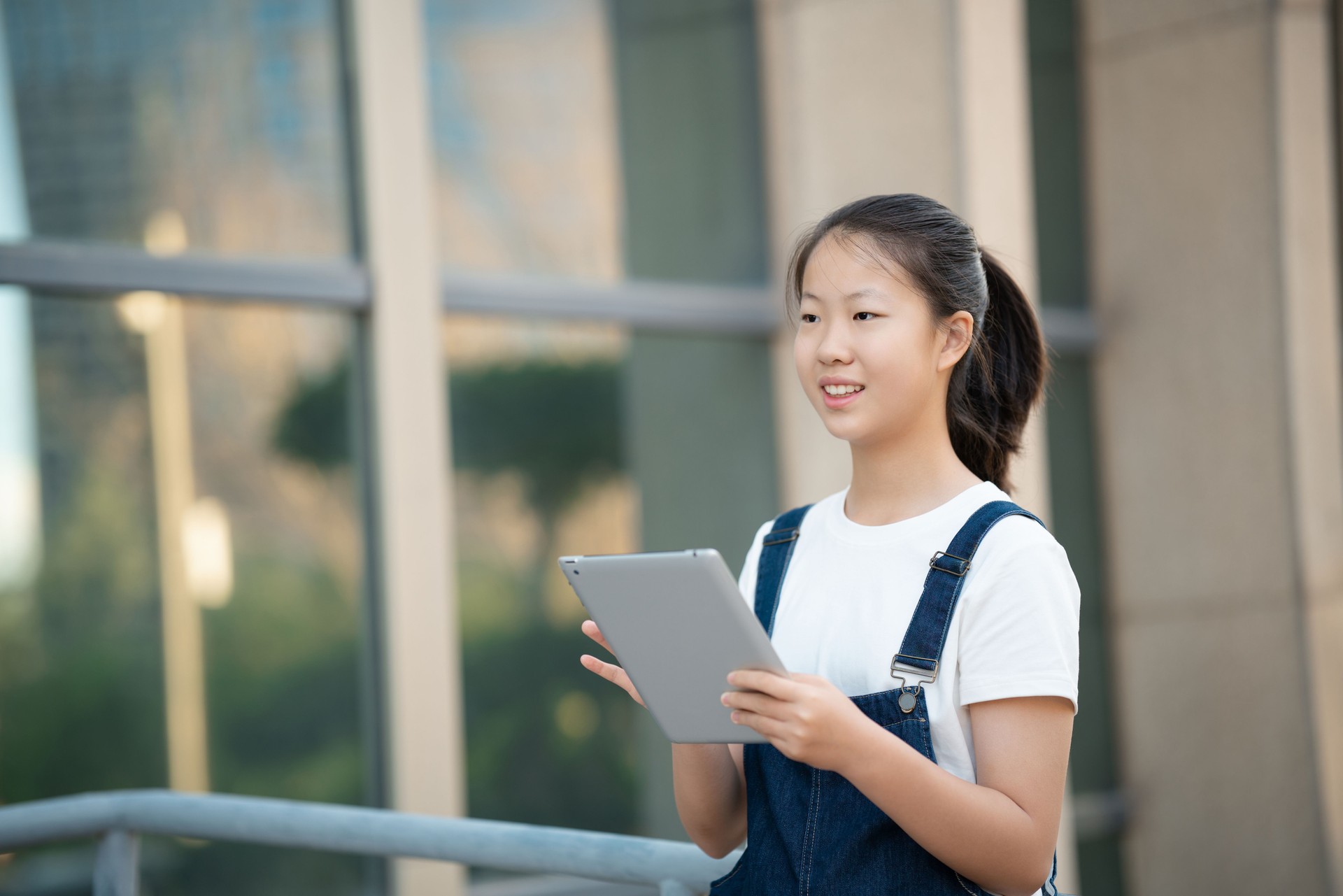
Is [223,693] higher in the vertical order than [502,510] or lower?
lower

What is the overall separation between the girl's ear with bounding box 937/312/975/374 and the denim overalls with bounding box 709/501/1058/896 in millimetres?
198

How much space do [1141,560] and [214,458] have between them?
4.07 m

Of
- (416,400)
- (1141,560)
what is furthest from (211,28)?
(1141,560)

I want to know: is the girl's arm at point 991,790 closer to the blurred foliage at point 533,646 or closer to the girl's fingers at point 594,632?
the girl's fingers at point 594,632

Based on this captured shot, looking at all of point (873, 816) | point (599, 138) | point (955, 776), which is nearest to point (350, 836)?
point (873, 816)

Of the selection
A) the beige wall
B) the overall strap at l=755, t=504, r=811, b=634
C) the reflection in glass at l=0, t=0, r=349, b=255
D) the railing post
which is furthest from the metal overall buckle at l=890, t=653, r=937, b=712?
the beige wall

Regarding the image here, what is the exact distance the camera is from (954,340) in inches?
58.7

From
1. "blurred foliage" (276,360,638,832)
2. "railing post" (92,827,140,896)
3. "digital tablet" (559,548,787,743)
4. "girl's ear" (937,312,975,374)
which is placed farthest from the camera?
"blurred foliage" (276,360,638,832)

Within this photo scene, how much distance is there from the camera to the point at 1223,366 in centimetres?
546

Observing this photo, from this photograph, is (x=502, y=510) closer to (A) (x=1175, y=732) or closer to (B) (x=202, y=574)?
(B) (x=202, y=574)

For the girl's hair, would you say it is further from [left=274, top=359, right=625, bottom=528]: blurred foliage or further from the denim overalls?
[left=274, top=359, right=625, bottom=528]: blurred foliage

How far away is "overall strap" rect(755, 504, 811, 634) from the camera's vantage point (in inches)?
61.6

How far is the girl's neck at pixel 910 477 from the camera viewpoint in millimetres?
1475

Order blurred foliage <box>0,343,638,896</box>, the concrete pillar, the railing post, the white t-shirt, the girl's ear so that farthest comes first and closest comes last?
the concrete pillar < blurred foliage <box>0,343,638,896</box> < the railing post < the girl's ear < the white t-shirt
